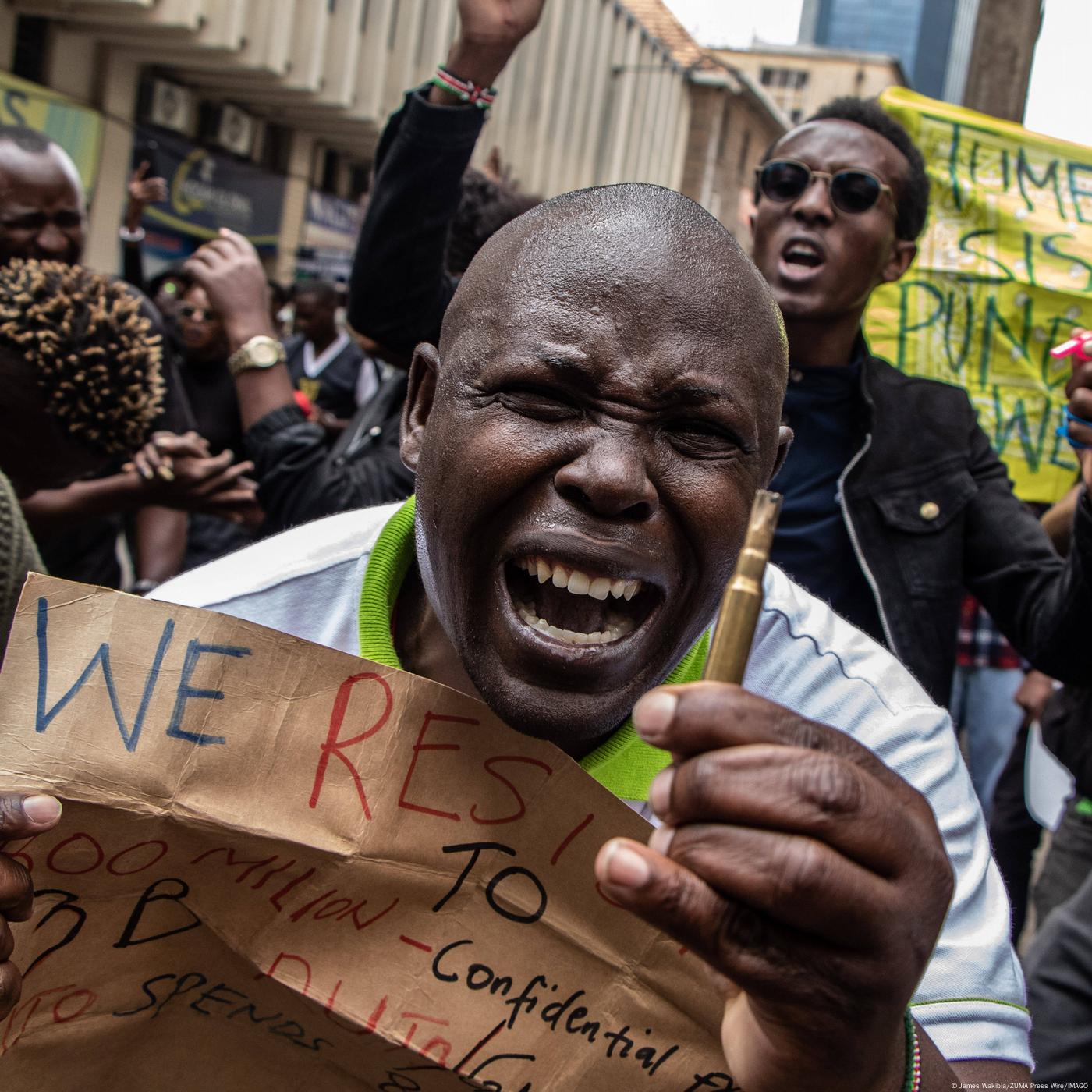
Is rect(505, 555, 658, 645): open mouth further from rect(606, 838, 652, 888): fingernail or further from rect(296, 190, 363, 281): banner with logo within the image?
rect(296, 190, 363, 281): banner with logo

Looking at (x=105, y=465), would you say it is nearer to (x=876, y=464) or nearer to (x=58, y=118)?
(x=876, y=464)

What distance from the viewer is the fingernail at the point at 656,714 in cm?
102

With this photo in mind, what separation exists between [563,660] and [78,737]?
22.4 inches

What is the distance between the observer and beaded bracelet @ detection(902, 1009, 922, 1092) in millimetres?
1342

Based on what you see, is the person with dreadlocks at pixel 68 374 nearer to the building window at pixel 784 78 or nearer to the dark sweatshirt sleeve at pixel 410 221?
the dark sweatshirt sleeve at pixel 410 221

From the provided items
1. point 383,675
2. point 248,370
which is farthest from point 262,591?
point 248,370

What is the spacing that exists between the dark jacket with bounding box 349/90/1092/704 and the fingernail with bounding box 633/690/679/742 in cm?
206

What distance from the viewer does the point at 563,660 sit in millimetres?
1588

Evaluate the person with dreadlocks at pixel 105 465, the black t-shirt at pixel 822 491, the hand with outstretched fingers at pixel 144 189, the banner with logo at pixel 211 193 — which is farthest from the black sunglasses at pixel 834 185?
the banner with logo at pixel 211 193

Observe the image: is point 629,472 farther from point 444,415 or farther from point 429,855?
point 429,855

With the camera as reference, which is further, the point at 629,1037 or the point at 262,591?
the point at 262,591

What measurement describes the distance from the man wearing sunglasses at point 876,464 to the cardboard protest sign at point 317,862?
5.43 feet

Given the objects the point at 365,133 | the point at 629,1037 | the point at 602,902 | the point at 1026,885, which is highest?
the point at 365,133

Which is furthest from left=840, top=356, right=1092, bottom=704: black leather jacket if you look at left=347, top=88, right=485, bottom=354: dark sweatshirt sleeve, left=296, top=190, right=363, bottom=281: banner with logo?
left=296, top=190, right=363, bottom=281: banner with logo
